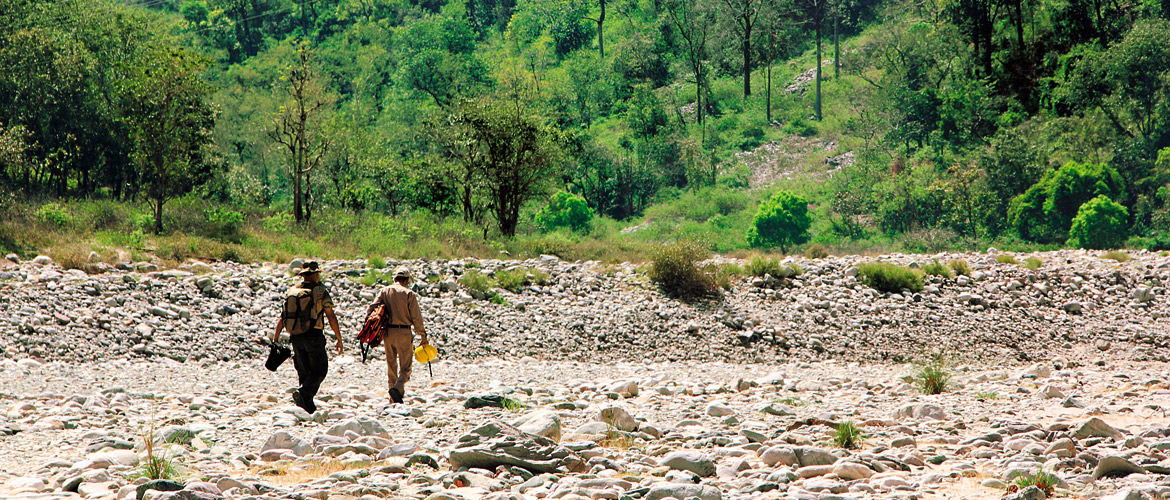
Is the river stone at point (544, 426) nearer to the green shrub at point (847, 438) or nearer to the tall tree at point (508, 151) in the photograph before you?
the green shrub at point (847, 438)

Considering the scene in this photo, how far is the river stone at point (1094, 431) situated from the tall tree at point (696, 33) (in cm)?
5097

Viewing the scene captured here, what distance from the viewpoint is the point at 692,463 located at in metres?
5.91

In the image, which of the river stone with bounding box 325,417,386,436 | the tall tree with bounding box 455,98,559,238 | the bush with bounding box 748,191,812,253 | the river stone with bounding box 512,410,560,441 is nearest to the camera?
the river stone with bounding box 512,410,560,441

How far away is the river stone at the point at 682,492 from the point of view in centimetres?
500

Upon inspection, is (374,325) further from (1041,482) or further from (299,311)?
(1041,482)

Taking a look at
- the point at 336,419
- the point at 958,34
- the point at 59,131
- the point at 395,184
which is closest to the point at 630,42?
the point at 958,34

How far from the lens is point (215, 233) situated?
866 inches

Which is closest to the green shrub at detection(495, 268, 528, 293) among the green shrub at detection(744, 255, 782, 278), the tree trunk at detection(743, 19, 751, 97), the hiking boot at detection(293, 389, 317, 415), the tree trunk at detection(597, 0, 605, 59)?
the green shrub at detection(744, 255, 782, 278)

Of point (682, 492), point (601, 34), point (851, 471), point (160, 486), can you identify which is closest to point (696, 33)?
point (601, 34)

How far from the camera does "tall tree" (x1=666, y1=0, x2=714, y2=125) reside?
57.3 metres

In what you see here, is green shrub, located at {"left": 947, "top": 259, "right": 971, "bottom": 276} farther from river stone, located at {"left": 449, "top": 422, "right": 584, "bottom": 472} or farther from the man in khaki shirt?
river stone, located at {"left": 449, "top": 422, "right": 584, "bottom": 472}

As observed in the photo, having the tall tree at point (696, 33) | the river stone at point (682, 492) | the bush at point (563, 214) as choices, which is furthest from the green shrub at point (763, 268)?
the tall tree at point (696, 33)

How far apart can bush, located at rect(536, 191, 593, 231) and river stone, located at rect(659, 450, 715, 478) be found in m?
37.5

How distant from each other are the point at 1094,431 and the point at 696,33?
5779 cm
